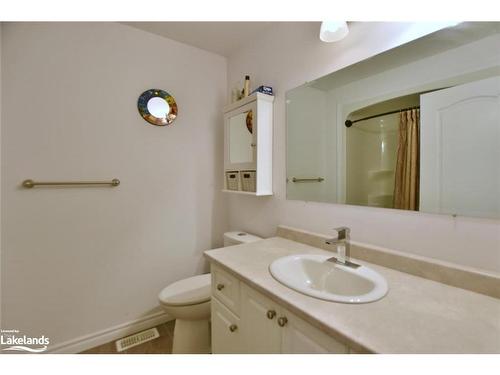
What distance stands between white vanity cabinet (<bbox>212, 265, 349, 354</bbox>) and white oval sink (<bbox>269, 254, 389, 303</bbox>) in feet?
0.32

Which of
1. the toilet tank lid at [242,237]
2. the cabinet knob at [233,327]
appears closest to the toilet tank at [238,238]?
the toilet tank lid at [242,237]

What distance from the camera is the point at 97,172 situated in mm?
1446

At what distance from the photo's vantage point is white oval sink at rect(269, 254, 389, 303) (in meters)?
0.71

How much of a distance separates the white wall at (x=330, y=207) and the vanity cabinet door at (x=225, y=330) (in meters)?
0.62

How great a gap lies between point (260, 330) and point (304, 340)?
0.20 meters

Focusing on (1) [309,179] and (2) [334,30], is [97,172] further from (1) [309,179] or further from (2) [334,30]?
(2) [334,30]

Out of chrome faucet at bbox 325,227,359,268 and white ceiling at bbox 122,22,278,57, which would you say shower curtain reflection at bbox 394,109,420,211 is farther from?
white ceiling at bbox 122,22,278,57

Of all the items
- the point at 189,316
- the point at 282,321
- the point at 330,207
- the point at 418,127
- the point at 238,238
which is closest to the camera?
the point at 282,321

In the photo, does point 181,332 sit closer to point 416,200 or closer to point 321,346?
point 321,346

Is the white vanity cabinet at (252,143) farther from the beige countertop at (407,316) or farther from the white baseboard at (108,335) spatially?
the white baseboard at (108,335)

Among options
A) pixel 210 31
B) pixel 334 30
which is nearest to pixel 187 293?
pixel 334 30

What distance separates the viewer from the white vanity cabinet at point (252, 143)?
144cm

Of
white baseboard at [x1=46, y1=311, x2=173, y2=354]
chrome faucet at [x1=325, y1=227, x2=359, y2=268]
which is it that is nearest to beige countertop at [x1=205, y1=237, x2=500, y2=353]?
chrome faucet at [x1=325, y1=227, x2=359, y2=268]
